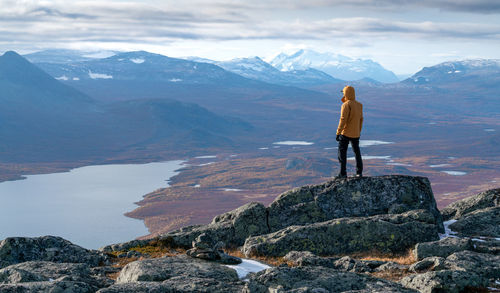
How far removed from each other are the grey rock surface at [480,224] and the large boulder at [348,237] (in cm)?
277

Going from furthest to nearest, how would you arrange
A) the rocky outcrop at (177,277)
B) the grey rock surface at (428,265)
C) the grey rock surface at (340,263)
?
the grey rock surface at (340,263) < the grey rock surface at (428,265) < the rocky outcrop at (177,277)

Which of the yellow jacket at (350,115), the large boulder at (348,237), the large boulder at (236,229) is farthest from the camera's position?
the large boulder at (236,229)

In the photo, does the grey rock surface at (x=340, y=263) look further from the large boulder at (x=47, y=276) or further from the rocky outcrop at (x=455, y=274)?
the large boulder at (x=47, y=276)

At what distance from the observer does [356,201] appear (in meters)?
21.7

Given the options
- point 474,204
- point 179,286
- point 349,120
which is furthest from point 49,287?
point 474,204

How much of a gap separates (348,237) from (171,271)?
26.3 feet

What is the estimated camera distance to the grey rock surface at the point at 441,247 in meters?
16.8

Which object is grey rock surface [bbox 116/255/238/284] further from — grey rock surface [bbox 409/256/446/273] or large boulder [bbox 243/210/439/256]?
grey rock surface [bbox 409/256/446/273]

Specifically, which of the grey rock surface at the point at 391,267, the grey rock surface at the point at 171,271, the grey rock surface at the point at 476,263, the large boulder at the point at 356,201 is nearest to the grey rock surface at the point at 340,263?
the grey rock surface at the point at 391,267

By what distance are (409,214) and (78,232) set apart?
19141cm

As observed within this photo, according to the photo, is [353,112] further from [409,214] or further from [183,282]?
[183,282]

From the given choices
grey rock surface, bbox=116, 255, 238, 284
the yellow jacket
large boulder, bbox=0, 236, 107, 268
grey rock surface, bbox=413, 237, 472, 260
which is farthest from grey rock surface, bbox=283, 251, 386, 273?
large boulder, bbox=0, 236, 107, 268

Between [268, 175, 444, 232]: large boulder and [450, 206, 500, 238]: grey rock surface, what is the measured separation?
93 cm

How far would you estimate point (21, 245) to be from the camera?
17484 mm
